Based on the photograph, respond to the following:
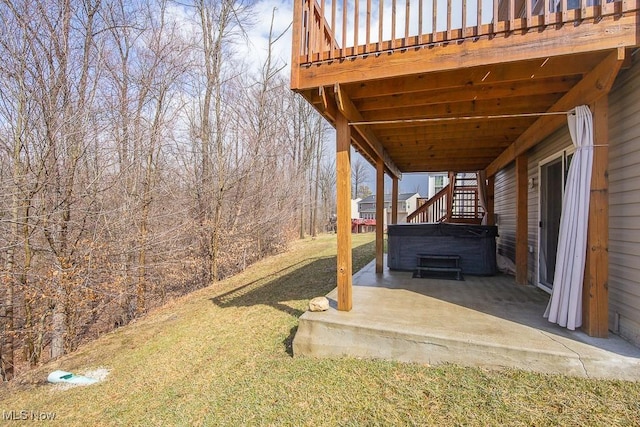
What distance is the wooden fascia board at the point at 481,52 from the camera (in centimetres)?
236

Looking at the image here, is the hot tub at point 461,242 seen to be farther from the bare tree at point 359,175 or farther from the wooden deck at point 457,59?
the bare tree at point 359,175

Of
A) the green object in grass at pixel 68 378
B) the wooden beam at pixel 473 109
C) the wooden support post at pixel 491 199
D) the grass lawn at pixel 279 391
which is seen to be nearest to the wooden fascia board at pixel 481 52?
the wooden beam at pixel 473 109

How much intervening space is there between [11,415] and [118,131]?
5379 millimetres

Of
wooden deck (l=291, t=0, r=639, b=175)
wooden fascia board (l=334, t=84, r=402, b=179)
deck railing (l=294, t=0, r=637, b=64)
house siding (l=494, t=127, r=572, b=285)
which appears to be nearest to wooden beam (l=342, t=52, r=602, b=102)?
wooden deck (l=291, t=0, r=639, b=175)

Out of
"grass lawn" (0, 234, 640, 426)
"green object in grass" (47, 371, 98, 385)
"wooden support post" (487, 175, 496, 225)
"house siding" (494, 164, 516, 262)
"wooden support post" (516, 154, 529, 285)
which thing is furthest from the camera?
"wooden support post" (487, 175, 496, 225)

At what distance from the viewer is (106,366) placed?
12.9 feet

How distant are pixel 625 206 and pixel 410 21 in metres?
2.35

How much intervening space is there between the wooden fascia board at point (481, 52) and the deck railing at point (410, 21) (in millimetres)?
58

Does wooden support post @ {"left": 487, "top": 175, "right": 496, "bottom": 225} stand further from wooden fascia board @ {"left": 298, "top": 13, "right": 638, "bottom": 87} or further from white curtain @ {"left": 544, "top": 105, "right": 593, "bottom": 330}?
wooden fascia board @ {"left": 298, "top": 13, "right": 638, "bottom": 87}

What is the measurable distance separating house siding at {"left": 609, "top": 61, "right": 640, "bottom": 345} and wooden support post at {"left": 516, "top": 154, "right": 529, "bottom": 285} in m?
2.18

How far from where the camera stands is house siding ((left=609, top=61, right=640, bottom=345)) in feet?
8.33

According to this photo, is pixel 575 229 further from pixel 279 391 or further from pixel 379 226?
pixel 379 226

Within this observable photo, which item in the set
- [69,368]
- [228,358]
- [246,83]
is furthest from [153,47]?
[228,358]

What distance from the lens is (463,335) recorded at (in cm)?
280
